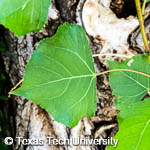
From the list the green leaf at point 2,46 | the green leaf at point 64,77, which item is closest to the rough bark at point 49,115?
the green leaf at point 2,46

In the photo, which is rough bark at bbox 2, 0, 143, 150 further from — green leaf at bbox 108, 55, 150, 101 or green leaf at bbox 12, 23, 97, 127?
green leaf at bbox 12, 23, 97, 127

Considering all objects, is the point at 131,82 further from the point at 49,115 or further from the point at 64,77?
the point at 49,115

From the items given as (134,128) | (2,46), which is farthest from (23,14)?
(2,46)

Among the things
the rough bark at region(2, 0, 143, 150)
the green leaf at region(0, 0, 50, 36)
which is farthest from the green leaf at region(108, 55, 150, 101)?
the green leaf at region(0, 0, 50, 36)

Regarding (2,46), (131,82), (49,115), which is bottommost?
(49,115)

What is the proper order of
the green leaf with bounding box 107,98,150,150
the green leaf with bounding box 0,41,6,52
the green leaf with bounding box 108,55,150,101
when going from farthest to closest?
the green leaf with bounding box 0,41,6,52 → the green leaf with bounding box 108,55,150,101 → the green leaf with bounding box 107,98,150,150

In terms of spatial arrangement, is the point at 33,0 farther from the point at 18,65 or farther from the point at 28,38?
the point at 18,65
